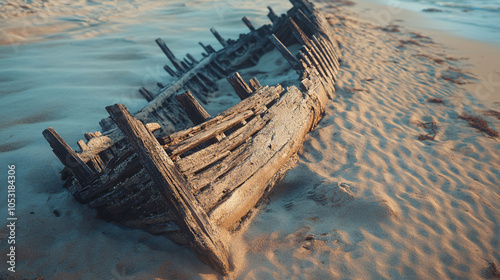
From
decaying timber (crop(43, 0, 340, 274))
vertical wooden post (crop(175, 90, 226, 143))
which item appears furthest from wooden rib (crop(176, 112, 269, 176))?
vertical wooden post (crop(175, 90, 226, 143))

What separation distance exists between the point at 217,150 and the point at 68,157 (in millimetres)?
1409

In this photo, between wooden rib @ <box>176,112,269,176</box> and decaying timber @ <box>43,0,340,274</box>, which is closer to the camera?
decaying timber @ <box>43,0,340,274</box>

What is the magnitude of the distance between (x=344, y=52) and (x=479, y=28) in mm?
10033

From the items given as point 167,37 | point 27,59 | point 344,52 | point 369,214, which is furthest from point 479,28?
Result: point 27,59

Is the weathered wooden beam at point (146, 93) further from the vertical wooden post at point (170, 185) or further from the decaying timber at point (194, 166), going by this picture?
the vertical wooden post at point (170, 185)

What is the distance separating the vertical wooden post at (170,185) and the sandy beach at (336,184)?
36cm

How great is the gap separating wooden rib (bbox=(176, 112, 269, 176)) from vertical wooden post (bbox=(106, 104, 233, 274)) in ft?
0.55

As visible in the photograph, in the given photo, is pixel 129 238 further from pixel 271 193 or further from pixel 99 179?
pixel 271 193

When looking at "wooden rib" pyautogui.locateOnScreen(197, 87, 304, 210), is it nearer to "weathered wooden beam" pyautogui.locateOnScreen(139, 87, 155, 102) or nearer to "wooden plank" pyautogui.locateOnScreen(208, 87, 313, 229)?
"wooden plank" pyautogui.locateOnScreen(208, 87, 313, 229)

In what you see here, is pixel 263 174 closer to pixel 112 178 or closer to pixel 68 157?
pixel 112 178

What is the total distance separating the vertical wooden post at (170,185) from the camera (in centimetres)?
229

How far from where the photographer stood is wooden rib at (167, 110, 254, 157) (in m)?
2.50

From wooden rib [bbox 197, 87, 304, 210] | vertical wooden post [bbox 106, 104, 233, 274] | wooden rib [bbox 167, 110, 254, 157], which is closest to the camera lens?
vertical wooden post [bbox 106, 104, 233, 274]

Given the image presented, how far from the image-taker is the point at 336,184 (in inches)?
130
